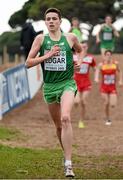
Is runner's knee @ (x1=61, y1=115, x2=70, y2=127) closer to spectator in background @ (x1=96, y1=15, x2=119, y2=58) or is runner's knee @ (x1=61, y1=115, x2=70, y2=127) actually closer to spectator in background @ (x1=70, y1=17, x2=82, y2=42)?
spectator in background @ (x1=70, y1=17, x2=82, y2=42)

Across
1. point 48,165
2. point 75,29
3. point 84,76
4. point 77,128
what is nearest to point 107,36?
point 75,29

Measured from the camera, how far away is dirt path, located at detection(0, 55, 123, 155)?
1333 centimetres

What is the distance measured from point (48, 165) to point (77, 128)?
6.83m

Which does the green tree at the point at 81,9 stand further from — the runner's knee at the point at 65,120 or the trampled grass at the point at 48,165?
the runner's knee at the point at 65,120

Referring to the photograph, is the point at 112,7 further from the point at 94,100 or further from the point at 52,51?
the point at 52,51

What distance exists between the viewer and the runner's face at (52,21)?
9.51 m

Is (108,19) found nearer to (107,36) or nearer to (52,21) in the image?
(107,36)

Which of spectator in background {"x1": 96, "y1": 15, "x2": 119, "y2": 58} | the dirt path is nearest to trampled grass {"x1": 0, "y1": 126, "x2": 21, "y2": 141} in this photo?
the dirt path

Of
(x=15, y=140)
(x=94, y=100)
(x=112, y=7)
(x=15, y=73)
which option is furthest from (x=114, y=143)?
(x=112, y=7)

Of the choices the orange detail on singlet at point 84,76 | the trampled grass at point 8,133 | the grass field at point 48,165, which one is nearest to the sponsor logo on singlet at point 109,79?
→ the orange detail on singlet at point 84,76

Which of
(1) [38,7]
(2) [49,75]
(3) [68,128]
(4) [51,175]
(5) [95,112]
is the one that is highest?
(1) [38,7]

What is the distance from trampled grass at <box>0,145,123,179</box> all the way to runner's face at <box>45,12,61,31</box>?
201cm

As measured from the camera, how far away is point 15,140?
14305mm

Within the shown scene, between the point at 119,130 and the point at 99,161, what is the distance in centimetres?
575
